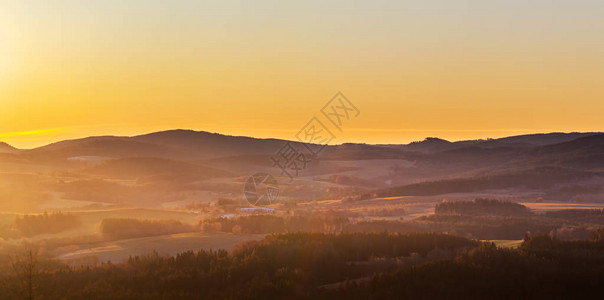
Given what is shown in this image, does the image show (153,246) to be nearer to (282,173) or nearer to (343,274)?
(343,274)

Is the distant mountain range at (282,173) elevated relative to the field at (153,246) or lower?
elevated

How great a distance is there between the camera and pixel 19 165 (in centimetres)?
7662

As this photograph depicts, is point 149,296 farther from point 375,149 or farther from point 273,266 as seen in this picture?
point 375,149

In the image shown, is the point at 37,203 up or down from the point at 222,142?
down

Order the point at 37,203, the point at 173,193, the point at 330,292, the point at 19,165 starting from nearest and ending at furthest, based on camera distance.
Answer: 1. the point at 330,292
2. the point at 37,203
3. the point at 173,193
4. the point at 19,165

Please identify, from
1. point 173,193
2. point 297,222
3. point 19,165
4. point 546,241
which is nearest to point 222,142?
point 19,165

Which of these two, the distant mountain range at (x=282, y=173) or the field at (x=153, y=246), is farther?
the distant mountain range at (x=282, y=173)

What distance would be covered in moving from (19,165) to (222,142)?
6218 centimetres

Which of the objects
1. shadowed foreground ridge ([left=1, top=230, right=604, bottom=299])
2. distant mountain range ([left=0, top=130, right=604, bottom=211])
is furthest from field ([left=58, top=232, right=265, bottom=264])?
distant mountain range ([left=0, top=130, right=604, bottom=211])

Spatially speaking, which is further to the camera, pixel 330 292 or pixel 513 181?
pixel 513 181

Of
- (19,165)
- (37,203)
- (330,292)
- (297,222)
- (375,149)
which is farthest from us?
(375,149)

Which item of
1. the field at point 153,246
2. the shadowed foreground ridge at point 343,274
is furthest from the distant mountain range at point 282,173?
the shadowed foreground ridge at point 343,274

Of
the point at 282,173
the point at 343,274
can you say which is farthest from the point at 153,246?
the point at 282,173

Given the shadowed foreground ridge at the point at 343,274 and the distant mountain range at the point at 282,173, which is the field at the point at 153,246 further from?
the distant mountain range at the point at 282,173
